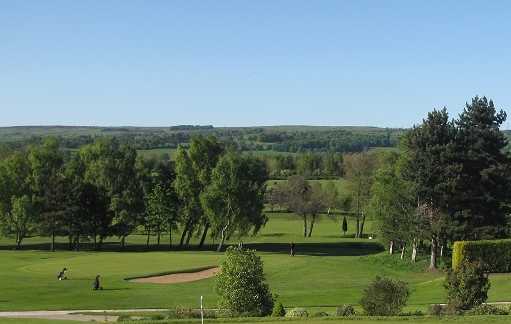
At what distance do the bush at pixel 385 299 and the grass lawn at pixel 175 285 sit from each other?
4.32 meters

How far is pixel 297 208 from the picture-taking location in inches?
4427

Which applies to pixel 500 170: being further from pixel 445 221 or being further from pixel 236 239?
pixel 236 239

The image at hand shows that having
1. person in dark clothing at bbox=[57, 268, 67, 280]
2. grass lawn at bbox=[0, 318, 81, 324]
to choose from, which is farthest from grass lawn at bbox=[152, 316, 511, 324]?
person in dark clothing at bbox=[57, 268, 67, 280]

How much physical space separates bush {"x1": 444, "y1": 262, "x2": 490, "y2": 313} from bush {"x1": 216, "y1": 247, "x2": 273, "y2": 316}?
8.54 meters

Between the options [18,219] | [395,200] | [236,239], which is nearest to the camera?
[395,200]

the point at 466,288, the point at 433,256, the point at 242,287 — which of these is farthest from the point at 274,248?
the point at 466,288

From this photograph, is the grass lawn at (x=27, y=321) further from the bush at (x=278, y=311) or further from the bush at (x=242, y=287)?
the bush at (x=278, y=311)

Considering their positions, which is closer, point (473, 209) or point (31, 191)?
point (473, 209)

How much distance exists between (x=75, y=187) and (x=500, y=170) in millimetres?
49232

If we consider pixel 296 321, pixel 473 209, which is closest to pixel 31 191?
pixel 473 209

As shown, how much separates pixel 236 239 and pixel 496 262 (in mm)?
54029

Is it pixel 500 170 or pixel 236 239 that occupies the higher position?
pixel 500 170

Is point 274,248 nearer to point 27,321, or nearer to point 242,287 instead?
point 242,287

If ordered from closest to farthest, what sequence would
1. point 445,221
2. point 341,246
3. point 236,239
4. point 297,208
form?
point 445,221 → point 341,246 → point 236,239 → point 297,208
